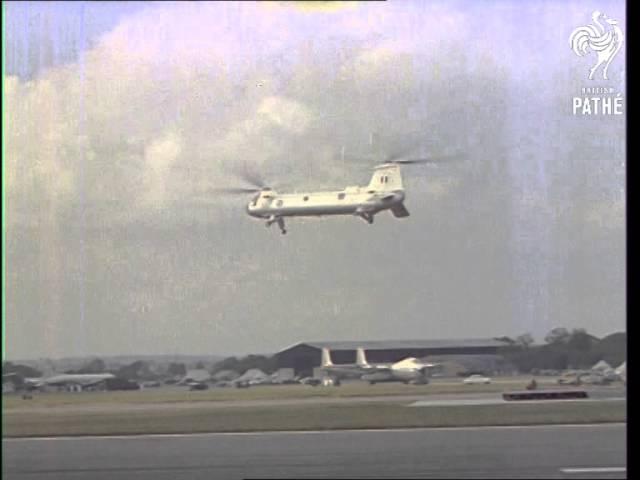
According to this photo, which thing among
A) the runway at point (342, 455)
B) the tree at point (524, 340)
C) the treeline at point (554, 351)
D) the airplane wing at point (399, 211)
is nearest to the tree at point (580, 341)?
the treeline at point (554, 351)

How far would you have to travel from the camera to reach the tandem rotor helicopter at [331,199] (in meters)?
2.56

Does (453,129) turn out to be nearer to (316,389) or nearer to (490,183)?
(490,183)

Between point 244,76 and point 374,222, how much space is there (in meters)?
0.63

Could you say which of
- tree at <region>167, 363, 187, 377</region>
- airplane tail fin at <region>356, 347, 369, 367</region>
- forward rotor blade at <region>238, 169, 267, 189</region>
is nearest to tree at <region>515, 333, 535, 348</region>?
airplane tail fin at <region>356, 347, 369, 367</region>

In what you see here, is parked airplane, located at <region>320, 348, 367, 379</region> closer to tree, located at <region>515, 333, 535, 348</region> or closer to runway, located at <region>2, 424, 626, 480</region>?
runway, located at <region>2, 424, 626, 480</region>

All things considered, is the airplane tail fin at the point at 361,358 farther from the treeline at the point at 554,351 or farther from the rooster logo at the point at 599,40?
the rooster logo at the point at 599,40

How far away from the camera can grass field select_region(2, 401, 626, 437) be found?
2568mm

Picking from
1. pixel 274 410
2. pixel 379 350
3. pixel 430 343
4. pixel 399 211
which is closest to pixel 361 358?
pixel 379 350

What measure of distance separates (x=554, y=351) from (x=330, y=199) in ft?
2.89

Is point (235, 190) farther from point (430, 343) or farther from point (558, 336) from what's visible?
point (558, 336)

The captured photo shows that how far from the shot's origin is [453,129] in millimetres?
2586

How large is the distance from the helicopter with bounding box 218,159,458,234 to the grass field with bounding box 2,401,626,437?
2.05 feet

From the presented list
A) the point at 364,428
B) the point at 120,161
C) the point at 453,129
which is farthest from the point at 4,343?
the point at 453,129

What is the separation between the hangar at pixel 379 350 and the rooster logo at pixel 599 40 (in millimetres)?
935
